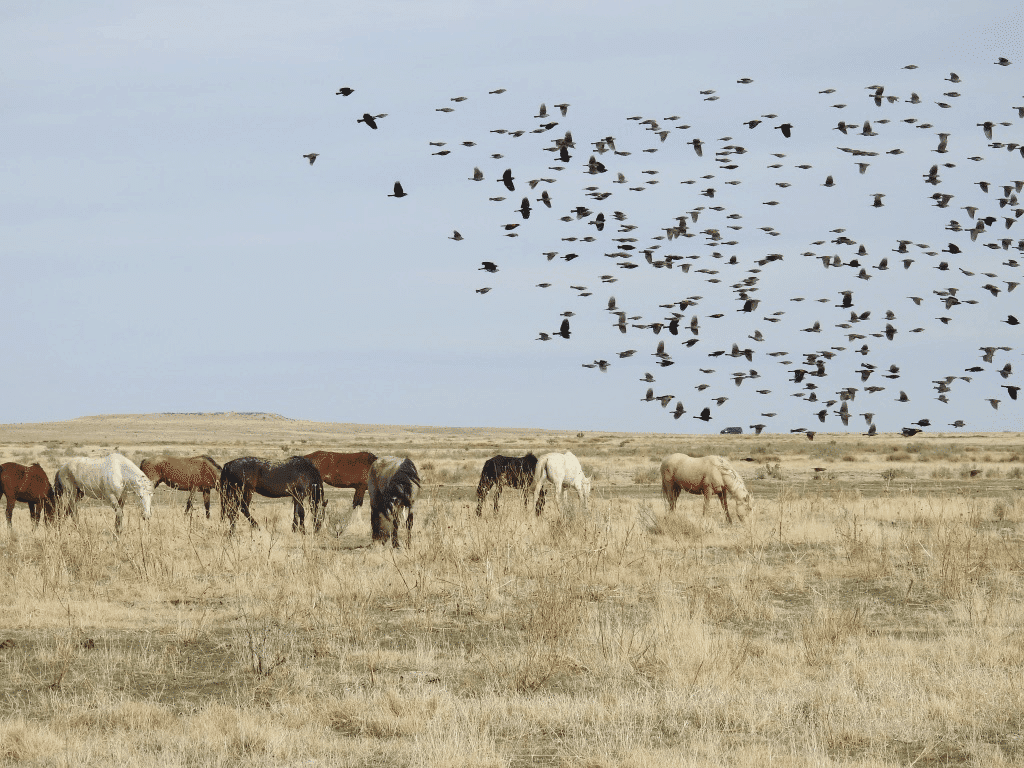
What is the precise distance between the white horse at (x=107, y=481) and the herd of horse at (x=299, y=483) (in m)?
0.02

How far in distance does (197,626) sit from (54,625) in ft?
5.10

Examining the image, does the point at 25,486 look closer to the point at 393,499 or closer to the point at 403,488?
the point at 393,499

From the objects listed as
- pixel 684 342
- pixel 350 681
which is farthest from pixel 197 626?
pixel 684 342

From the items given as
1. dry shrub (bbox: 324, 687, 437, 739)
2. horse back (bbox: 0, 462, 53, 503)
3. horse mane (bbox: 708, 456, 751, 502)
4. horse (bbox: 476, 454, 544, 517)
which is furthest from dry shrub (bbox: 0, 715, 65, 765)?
horse mane (bbox: 708, 456, 751, 502)

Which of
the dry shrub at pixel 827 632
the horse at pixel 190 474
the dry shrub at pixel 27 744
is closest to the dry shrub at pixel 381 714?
the dry shrub at pixel 27 744

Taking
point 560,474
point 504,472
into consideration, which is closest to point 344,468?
point 504,472

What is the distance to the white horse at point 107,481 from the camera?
21.7 m

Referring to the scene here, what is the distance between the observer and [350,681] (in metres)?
9.47

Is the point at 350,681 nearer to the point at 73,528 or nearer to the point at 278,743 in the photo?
the point at 278,743

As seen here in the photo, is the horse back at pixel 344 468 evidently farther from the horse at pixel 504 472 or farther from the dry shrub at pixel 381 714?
the dry shrub at pixel 381 714

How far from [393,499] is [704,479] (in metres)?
8.16

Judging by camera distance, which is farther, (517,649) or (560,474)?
(560,474)

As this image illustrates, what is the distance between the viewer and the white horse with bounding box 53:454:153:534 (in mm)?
21719

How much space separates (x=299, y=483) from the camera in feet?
68.2
